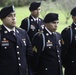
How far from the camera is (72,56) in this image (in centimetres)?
552

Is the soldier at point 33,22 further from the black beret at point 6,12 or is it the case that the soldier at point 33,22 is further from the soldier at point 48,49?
the black beret at point 6,12

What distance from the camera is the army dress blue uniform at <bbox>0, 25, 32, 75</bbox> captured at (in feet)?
14.3

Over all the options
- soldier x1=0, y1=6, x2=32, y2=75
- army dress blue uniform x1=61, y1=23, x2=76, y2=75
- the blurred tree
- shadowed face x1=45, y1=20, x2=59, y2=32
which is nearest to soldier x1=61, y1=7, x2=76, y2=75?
army dress blue uniform x1=61, y1=23, x2=76, y2=75

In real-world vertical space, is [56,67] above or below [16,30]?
below

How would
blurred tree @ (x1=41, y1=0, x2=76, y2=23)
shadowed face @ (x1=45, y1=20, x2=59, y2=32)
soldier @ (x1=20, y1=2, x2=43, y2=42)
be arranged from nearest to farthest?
shadowed face @ (x1=45, y1=20, x2=59, y2=32) → soldier @ (x1=20, y1=2, x2=43, y2=42) → blurred tree @ (x1=41, y1=0, x2=76, y2=23)

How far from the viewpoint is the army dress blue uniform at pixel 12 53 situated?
4363 millimetres

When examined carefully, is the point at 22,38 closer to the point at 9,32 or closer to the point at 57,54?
the point at 9,32

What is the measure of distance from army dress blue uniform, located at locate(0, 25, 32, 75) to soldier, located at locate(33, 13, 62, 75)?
437 mm

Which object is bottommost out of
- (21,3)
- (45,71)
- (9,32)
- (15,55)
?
(45,71)

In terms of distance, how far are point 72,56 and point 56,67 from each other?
603 mm

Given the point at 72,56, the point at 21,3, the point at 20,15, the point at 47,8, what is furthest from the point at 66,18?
the point at 72,56

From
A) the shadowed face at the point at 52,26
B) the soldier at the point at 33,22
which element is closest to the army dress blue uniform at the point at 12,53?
the shadowed face at the point at 52,26

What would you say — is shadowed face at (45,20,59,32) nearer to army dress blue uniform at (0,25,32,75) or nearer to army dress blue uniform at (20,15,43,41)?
army dress blue uniform at (0,25,32,75)

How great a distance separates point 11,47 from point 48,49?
0.78 m
